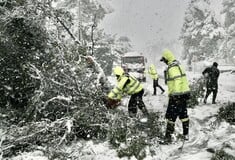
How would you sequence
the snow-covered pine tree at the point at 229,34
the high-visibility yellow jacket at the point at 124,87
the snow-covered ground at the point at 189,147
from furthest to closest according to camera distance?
the snow-covered pine tree at the point at 229,34 < the high-visibility yellow jacket at the point at 124,87 < the snow-covered ground at the point at 189,147

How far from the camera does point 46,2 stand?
10.1 meters

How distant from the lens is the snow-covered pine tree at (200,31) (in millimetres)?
44031

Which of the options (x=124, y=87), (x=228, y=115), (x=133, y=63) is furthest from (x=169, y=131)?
(x=133, y=63)

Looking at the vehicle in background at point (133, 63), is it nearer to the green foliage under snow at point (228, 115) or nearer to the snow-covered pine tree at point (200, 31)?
the green foliage under snow at point (228, 115)

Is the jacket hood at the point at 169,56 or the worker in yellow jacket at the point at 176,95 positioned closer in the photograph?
the worker in yellow jacket at the point at 176,95

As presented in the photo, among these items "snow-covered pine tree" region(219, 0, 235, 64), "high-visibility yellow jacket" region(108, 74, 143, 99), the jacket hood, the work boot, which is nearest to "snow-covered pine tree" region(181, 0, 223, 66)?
"snow-covered pine tree" region(219, 0, 235, 64)

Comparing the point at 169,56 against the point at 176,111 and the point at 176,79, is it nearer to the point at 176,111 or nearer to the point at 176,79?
the point at 176,79

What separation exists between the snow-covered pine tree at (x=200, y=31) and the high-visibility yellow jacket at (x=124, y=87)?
36.5 meters

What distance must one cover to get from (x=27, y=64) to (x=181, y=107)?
3.45 m

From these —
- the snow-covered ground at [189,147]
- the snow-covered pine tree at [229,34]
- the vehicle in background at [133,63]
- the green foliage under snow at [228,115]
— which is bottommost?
the snow-covered ground at [189,147]

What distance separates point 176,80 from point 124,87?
1213 millimetres

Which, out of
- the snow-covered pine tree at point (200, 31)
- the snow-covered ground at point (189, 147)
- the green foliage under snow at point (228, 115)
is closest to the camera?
the snow-covered ground at point (189, 147)

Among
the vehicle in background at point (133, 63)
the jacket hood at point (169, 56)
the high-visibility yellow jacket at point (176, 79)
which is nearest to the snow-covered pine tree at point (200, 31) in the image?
the vehicle in background at point (133, 63)

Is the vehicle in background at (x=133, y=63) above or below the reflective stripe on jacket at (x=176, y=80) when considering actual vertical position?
above
